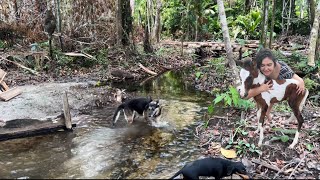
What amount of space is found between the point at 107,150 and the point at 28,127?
83.2 inches

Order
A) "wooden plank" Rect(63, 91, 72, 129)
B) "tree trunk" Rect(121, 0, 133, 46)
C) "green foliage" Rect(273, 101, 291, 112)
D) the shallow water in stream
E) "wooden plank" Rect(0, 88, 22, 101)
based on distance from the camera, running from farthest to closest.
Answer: "tree trunk" Rect(121, 0, 133, 46) → "wooden plank" Rect(0, 88, 22, 101) → "green foliage" Rect(273, 101, 291, 112) → "wooden plank" Rect(63, 91, 72, 129) → the shallow water in stream

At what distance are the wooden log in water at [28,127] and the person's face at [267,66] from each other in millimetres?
4720

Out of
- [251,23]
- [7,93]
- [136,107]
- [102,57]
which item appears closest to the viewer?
[136,107]

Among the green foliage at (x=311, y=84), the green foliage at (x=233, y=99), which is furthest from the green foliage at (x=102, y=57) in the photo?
the green foliage at (x=233, y=99)

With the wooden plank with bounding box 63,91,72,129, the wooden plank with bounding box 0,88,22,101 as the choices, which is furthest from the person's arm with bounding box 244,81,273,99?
→ the wooden plank with bounding box 0,88,22,101

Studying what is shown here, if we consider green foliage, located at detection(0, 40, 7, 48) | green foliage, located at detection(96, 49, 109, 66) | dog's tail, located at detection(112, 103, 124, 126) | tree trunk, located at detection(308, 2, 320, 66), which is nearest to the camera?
dog's tail, located at detection(112, 103, 124, 126)

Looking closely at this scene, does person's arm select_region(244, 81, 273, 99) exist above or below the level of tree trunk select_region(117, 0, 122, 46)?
below

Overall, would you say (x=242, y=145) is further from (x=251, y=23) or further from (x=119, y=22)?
(x=251, y=23)

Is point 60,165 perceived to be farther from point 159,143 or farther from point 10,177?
point 159,143

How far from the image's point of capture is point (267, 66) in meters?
5.71

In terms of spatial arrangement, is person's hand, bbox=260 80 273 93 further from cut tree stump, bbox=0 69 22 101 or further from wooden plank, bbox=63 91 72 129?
cut tree stump, bbox=0 69 22 101

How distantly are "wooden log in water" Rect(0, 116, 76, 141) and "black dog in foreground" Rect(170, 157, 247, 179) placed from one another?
12.9 ft

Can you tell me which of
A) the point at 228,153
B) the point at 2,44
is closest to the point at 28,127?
the point at 228,153

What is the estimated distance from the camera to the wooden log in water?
7.44 metres
